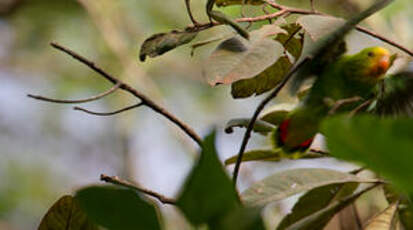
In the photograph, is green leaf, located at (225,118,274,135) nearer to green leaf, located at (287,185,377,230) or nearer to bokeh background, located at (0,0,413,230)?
green leaf, located at (287,185,377,230)

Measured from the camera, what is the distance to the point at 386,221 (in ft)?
2.65

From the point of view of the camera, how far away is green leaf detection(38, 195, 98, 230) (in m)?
0.67

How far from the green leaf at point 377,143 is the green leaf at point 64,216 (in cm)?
34

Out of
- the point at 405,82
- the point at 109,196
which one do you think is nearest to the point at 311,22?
the point at 405,82

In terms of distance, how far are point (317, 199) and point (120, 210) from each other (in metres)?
0.46

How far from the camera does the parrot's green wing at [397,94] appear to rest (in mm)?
705

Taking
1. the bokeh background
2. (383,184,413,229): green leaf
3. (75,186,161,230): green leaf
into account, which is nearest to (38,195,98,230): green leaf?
(75,186,161,230): green leaf

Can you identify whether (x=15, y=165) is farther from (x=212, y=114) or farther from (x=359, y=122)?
(x=359, y=122)

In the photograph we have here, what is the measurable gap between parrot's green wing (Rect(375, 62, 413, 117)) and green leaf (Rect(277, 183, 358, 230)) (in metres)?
0.20

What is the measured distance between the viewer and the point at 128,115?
2.95 m

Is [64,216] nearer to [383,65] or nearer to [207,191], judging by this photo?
[207,191]

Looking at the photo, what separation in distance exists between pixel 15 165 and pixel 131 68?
1325 mm

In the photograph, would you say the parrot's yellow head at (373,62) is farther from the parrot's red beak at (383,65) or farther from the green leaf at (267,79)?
the green leaf at (267,79)

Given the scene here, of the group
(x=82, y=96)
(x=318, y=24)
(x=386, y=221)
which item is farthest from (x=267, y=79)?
(x=82, y=96)
